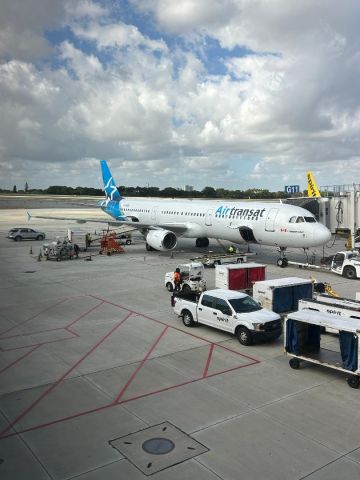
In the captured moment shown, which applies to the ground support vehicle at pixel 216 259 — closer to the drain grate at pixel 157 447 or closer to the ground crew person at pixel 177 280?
the ground crew person at pixel 177 280

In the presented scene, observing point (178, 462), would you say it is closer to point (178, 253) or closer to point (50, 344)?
point (50, 344)

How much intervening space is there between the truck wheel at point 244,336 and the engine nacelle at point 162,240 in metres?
19.6

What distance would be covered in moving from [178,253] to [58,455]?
30.2m

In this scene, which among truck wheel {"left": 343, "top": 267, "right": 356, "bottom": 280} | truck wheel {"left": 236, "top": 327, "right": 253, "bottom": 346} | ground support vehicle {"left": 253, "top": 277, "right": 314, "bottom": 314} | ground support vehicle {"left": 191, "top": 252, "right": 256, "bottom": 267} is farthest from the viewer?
ground support vehicle {"left": 191, "top": 252, "right": 256, "bottom": 267}

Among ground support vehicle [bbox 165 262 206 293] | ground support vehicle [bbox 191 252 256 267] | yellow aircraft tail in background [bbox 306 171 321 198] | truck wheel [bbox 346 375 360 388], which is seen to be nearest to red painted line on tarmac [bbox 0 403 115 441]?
truck wheel [bbox 346 375 360 388]

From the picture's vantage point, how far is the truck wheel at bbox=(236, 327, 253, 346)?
15.7 metres

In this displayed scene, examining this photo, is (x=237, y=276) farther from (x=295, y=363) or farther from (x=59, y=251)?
(x=59, y=251)

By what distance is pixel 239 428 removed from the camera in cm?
1008

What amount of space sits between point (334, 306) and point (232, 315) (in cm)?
356

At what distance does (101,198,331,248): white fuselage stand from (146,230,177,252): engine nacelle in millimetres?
2251

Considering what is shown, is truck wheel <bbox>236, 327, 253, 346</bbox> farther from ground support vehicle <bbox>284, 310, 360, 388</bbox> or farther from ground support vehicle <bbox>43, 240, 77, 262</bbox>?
ground support vehicle <bbox>43, 240, 77, 262</bbox>

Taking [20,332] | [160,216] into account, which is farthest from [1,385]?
[160,216]

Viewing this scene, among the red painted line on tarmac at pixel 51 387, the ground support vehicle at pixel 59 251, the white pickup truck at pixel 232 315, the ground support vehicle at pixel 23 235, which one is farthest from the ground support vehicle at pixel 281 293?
the ground support vehicle at pixel 23 235

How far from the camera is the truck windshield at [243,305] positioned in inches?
654
